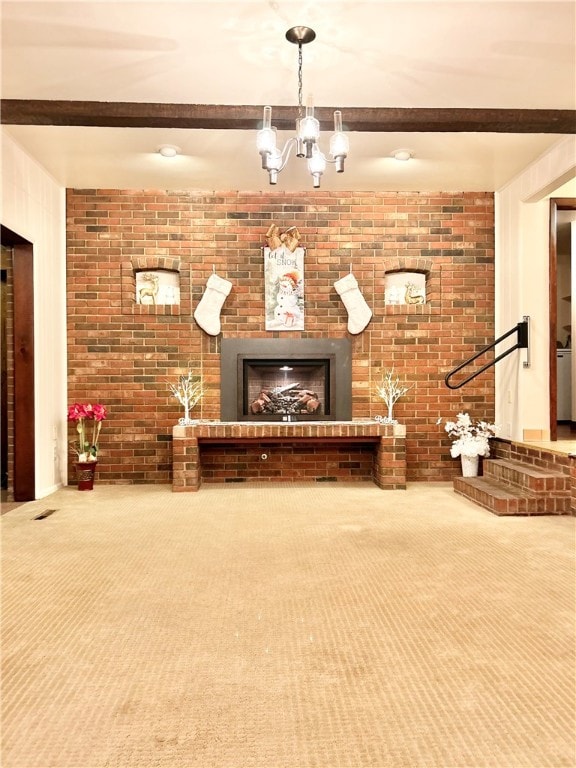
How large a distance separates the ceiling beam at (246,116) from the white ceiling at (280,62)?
0.50 ft

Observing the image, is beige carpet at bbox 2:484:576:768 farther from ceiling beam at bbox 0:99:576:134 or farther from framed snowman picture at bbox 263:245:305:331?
ceiling beam at bbox 0:99:576:134

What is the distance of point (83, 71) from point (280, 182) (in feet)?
6.99

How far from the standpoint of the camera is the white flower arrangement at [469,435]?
484 centimetres

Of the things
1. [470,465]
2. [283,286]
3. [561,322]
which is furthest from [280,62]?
[561,322]

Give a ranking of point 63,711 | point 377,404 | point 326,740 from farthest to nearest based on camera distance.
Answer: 1. point 377,404
2. point 63,711
3. point 326,740

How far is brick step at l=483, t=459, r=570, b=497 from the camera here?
386 centimetres

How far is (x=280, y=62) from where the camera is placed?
296 cm

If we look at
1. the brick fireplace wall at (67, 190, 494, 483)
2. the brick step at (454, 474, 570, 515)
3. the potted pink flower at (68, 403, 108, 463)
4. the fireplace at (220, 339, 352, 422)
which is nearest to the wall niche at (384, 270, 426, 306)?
the brick fireplace wall at (67, 190, 494, 483)

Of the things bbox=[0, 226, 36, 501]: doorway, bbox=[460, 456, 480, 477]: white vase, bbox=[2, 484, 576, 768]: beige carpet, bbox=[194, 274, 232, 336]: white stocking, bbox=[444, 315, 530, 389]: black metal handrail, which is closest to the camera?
→ bbox=[2, 484, 576, 768]: beige carpet

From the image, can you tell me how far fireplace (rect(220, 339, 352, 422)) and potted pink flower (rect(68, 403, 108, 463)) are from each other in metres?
1.15

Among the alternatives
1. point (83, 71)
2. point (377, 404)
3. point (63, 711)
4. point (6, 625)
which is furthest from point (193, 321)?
point (63, 711)

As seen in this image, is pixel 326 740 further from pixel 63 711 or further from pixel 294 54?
pixel 294 54

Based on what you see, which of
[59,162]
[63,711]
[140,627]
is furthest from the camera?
[59,162]

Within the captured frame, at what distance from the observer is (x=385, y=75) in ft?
10.2
